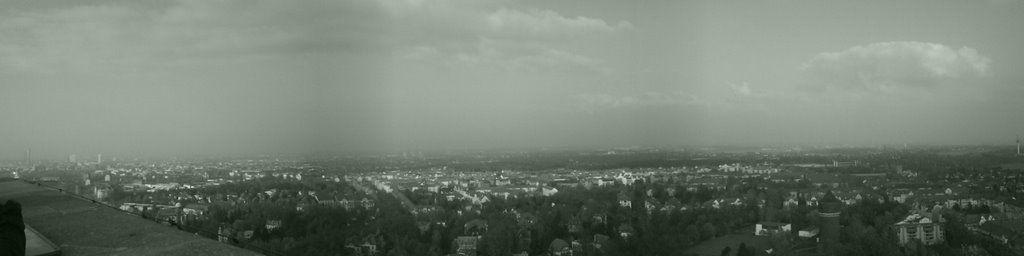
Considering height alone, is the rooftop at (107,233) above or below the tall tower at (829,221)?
above

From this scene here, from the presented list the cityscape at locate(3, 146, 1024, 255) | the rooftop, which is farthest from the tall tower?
the rooftop

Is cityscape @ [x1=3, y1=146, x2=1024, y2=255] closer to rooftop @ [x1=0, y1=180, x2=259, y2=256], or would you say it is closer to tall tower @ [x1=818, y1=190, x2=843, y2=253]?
tall tower @ [x1=818, y1=190, x2=843, y2=253]

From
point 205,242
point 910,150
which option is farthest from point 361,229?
point 910,150

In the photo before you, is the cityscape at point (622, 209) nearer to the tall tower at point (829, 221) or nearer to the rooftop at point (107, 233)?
the tall tower at point (829, 221)

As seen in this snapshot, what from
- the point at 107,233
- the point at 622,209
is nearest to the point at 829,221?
the point at 622,209

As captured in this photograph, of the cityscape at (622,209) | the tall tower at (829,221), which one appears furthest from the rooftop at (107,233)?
the tall tower at (829,221)

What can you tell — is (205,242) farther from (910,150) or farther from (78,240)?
(910,150)

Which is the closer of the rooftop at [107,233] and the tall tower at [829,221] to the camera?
the rooftop at [107,233]
